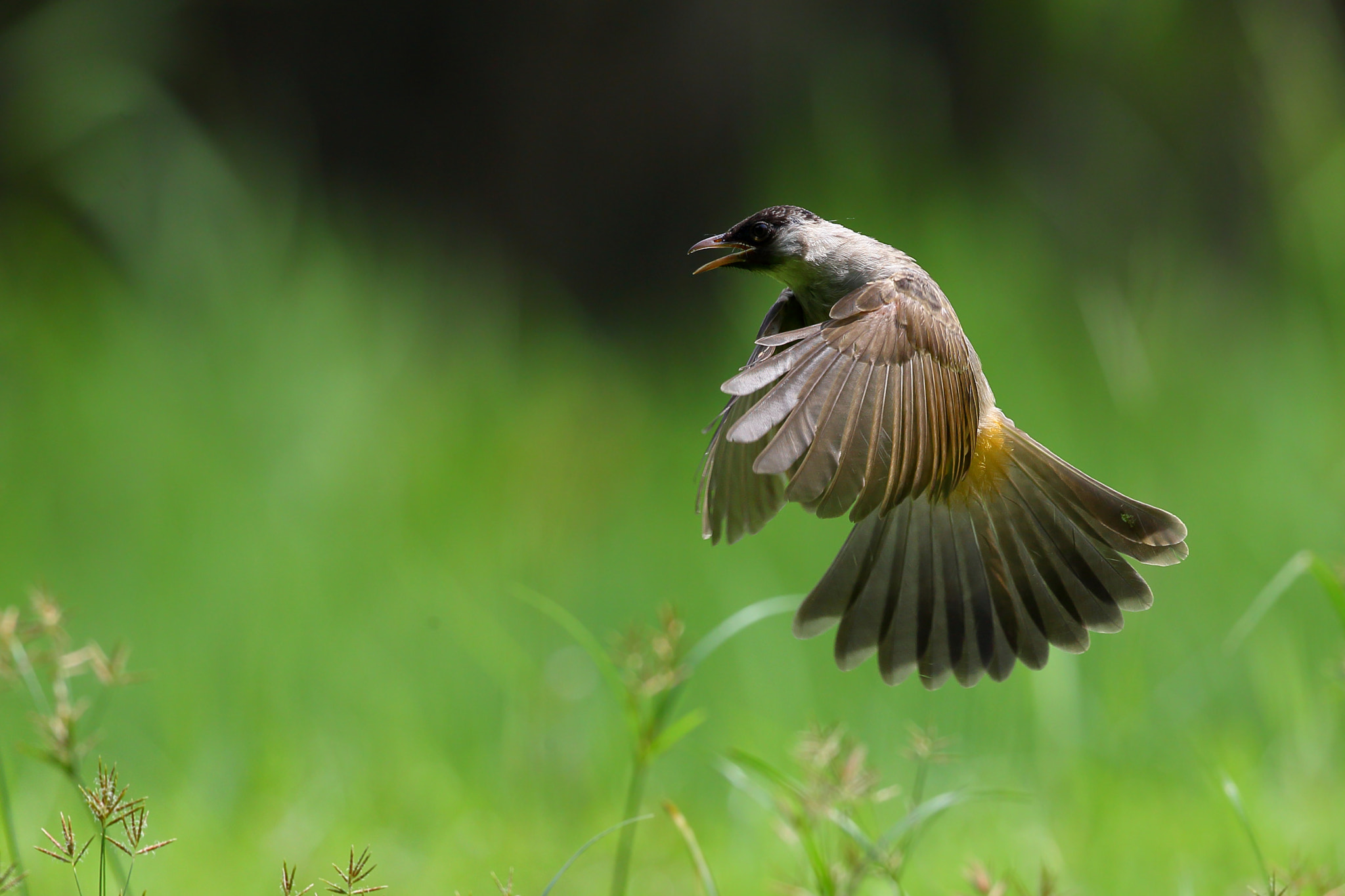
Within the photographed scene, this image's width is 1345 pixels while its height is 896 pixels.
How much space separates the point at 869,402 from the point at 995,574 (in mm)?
520

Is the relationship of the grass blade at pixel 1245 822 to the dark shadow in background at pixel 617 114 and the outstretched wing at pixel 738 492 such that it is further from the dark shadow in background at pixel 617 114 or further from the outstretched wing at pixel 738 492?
the dark shadow in background at pixel 617 114

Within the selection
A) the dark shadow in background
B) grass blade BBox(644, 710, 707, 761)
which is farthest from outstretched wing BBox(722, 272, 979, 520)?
the dark shadow in background

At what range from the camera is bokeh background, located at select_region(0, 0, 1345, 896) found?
301 centimetres

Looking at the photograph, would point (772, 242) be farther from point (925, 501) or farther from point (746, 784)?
point (746, 784)

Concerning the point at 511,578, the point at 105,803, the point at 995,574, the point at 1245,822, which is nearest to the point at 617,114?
the point at 511,578

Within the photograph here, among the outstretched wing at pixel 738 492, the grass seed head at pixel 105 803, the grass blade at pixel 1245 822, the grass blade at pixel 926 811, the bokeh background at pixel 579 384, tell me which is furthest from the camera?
the bokeh background at pixel 579 384

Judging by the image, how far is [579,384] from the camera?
225 inches

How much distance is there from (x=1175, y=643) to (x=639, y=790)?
5.89 ft

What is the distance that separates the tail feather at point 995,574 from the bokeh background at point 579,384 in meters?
0.33

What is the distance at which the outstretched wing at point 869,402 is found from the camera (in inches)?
60.5

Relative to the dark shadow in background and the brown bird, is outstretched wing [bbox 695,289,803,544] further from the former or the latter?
the dark shadow in background

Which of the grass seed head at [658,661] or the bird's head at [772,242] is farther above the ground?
the bird's head at [772,242]

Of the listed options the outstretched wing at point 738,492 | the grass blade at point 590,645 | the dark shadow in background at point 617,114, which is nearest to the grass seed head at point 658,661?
the grass blade at point 590,645

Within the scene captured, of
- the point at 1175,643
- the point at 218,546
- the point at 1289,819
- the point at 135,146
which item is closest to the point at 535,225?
the point at 135,146
